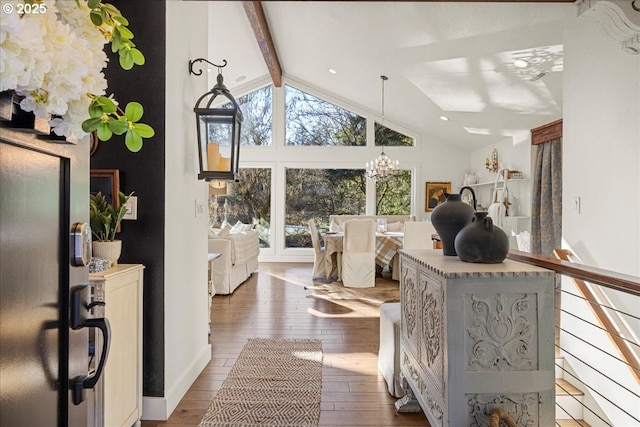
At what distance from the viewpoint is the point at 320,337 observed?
10.8 ft

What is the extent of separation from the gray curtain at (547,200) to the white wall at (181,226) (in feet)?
15.4

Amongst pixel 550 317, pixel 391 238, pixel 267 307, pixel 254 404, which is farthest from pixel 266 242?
pixel 550 317

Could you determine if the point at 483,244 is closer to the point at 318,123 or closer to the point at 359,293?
the point at 359,293

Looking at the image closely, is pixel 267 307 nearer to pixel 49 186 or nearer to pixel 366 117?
pixel 49 186

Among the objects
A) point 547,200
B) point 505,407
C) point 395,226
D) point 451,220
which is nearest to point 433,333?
point 505,407

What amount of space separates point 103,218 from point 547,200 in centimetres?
548

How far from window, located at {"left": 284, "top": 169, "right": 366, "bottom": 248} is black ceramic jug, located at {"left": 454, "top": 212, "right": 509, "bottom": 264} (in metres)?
6.55

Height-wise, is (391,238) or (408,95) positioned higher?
(408,95)

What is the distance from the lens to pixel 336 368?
2686 mm

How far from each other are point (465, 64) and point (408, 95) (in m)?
1.82

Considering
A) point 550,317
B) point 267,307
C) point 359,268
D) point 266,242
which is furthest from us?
point 266,242

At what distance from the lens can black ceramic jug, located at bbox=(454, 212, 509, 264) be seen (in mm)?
1516

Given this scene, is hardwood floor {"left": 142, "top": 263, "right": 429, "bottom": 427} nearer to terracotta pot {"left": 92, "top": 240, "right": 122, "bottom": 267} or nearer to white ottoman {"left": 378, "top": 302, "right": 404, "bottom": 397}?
white ottoman {"left": 378, "top": 302, "right": 404, "bottom": 397}

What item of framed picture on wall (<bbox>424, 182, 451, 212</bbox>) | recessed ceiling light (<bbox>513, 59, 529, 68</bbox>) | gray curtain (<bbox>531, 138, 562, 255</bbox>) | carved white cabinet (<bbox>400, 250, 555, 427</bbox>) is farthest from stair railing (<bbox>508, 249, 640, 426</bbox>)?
framed picture on wall (<bbox>424, 182, 451, 212</bbox>)
